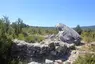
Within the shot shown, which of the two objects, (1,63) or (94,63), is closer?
(94,63)

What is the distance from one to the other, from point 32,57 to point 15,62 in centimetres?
1104

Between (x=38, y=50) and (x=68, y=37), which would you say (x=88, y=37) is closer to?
(x=68, y=37)

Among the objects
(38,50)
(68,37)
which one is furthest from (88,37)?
(38,50)

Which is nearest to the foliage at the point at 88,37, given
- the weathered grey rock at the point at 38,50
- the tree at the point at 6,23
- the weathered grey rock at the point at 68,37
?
the weathered grey rock at the point at 68,37

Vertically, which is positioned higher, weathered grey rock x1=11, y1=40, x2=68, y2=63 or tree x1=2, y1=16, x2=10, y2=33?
tree x1=2, y1=16, x2=10, y2=33

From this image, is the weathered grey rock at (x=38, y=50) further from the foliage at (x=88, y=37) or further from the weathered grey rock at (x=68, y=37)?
the foliage at (x=88, y=37)

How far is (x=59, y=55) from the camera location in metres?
29.8

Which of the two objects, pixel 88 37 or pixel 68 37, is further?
pixel 88 37

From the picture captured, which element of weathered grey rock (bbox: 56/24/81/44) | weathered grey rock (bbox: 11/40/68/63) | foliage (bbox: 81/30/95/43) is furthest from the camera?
foliage (bbox: 81/30/95/43)

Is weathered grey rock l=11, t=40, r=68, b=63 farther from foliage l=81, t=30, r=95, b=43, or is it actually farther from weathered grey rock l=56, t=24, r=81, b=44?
foliage l=81, t=30, r=95, b=43

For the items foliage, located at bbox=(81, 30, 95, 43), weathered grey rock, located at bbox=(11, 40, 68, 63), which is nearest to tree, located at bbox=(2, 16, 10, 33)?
weathered grey rock, located at bbox=(11, 40, 68, 63)

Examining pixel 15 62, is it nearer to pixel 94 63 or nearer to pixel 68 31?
pixel 94 63

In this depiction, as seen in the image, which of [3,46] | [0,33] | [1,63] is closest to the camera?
[1,63]

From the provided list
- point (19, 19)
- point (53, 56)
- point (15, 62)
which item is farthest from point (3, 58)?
point (19, 19)
